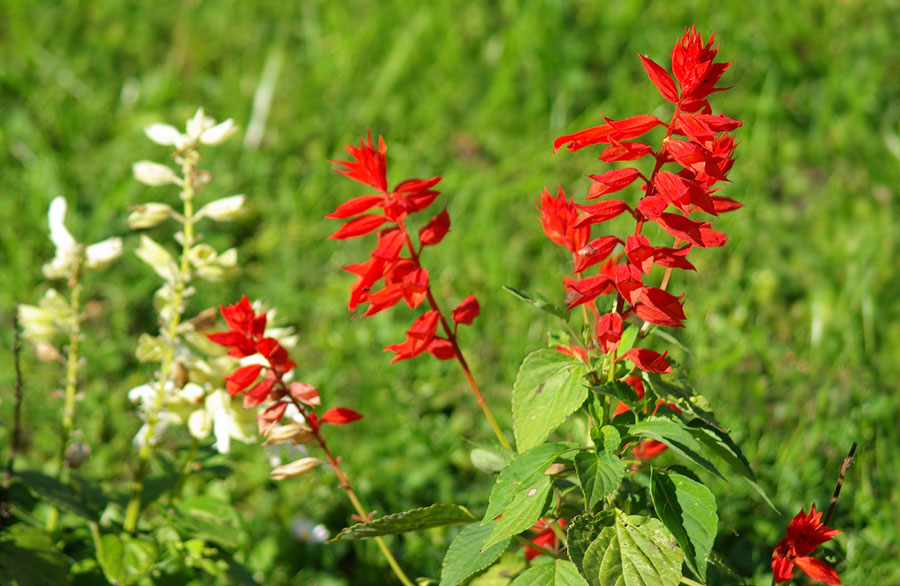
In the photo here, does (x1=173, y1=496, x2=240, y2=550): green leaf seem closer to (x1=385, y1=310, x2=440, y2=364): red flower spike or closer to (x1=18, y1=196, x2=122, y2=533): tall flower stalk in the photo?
(x1=18, y1=196, x2=122, y2=533): tall flower stalk

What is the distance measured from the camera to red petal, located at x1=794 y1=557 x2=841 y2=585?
4.30 ft

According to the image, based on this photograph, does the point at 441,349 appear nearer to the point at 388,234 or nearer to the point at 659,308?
the point at 388,234

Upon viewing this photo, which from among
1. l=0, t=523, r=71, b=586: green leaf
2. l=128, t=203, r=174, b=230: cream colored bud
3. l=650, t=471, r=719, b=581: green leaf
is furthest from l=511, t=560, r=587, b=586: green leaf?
l=128, t=203, r=174, b=230: cream colored bud

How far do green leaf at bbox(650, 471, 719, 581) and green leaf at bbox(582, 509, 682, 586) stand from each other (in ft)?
0.10

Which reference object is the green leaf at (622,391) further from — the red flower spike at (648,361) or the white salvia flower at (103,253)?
the white salvia flower at (103,253)

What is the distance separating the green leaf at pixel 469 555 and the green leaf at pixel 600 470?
149 mm

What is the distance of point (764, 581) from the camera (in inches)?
69.5

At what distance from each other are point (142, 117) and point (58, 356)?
76.5 inches

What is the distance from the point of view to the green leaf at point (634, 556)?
1177 millimetres

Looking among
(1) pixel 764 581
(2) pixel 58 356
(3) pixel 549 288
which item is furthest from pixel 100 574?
(3) pixel 549 288

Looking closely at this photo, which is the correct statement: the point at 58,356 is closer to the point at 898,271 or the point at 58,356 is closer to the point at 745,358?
the point at 745,358

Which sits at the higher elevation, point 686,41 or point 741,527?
point 686,41

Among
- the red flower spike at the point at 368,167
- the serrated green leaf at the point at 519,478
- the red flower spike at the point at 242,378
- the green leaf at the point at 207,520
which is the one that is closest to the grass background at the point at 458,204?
the green leaf at the point at 207,520

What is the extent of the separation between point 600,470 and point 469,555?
0.25 meters
